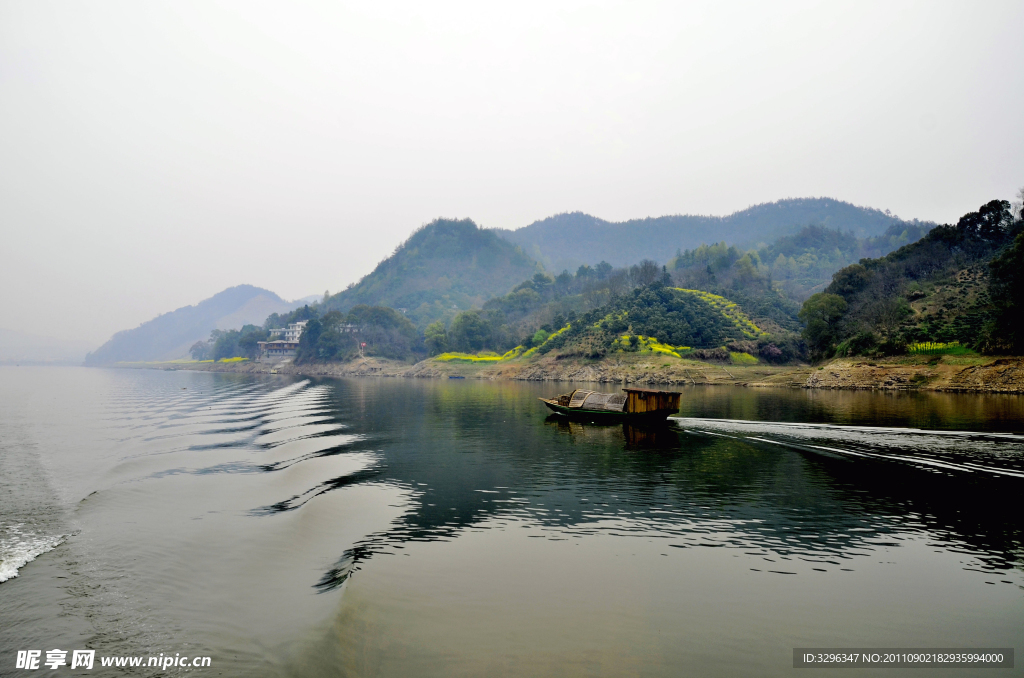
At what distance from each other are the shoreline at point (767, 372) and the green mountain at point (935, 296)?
352cm

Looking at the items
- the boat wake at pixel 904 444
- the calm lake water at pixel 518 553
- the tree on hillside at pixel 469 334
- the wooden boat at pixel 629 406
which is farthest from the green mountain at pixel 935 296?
the tree on hillside at pixel 469 334

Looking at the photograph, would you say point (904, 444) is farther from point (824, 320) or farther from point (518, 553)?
point (824, 320)

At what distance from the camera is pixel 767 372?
101 meters

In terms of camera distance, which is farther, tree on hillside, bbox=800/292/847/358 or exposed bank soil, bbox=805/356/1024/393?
tree on hillside, bbox=800/292/847/358

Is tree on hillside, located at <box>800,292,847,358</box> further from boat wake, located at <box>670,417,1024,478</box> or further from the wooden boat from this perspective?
the wooden boat

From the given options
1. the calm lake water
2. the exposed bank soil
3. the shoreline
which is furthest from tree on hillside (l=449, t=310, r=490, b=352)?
the calm lake water

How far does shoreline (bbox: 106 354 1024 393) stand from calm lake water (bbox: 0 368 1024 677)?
38.8 metres

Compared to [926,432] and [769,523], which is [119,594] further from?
[926,432]

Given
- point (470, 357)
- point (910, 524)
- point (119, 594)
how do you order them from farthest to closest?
point (470, 357)
point (910, 524)
point (119, 594)

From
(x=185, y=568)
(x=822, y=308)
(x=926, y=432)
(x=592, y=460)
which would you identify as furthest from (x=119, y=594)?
(x=822, y=308)

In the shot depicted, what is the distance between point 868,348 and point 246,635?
308 feet

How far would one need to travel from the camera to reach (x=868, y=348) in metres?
80.1

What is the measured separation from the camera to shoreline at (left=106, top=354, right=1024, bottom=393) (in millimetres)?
62531

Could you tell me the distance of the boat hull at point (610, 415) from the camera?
4122 cm
